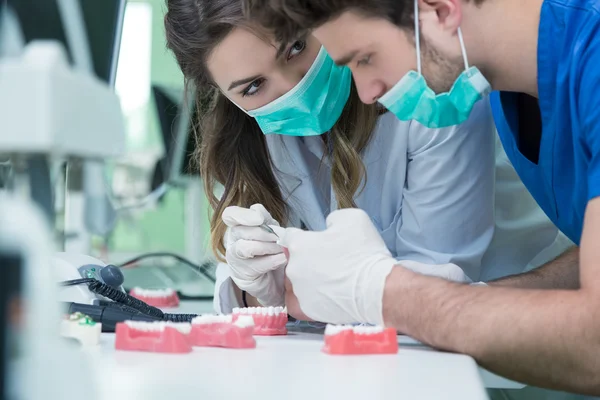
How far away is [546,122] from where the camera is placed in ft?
4.57

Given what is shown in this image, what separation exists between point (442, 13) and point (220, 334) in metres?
0.71

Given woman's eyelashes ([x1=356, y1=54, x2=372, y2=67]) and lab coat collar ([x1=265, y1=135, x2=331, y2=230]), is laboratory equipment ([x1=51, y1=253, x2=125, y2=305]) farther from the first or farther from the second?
woman's eyelashes ([x1=356, y1=54, x2=372, y2=67])

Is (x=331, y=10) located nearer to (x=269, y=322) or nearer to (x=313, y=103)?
(x=313, y=103)

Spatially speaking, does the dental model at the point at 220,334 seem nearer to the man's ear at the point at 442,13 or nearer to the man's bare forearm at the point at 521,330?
the man's bare forearm at the point at 521,330

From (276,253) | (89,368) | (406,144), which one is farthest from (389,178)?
(89,368)

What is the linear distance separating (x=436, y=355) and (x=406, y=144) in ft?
2.78

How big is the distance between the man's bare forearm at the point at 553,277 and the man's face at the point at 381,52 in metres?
0.51

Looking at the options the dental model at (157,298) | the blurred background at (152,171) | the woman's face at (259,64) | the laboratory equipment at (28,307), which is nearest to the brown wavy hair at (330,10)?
the woman's face at (259,64)

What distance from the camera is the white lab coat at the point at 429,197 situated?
1719 millimetres

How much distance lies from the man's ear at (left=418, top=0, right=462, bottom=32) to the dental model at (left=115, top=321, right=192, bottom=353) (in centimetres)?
72

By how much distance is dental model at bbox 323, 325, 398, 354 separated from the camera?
3.30ft

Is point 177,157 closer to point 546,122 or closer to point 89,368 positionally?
point 546,122

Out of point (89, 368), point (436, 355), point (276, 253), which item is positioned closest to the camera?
point (89, 368)

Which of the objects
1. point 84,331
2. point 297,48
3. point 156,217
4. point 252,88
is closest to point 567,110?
point 297,48
